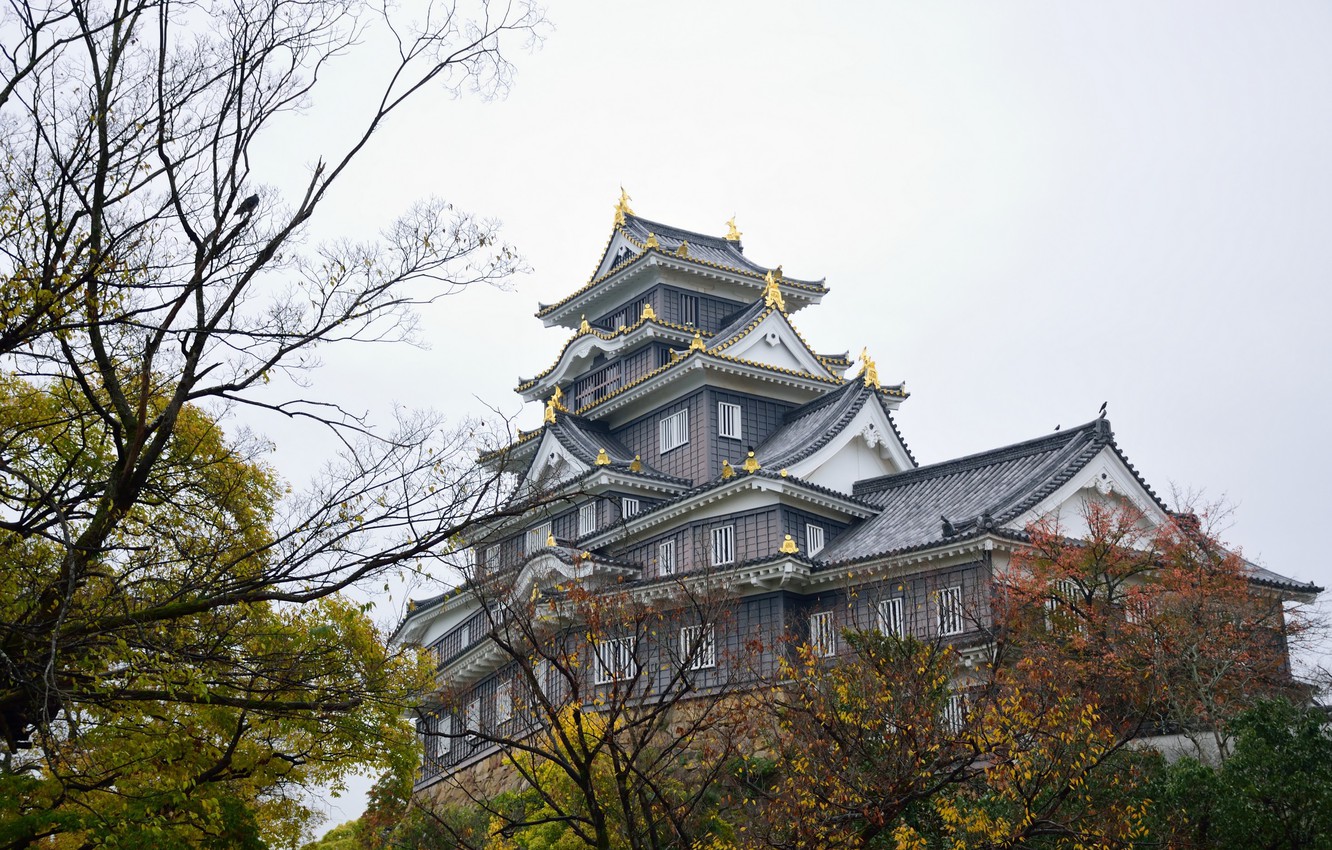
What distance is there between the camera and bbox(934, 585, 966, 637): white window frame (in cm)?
2823

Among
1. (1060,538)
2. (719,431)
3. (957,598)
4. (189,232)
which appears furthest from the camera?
(719,431)

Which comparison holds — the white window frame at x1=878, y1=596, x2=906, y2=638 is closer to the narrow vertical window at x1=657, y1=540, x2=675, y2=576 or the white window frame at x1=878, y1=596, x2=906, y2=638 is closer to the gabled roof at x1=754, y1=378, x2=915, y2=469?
the gabled roof at x1=754, y1=378, x2=915, y2=469

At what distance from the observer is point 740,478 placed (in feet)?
107

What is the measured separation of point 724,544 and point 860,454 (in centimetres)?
571

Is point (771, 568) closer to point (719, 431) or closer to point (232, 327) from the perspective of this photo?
point (719, 431)

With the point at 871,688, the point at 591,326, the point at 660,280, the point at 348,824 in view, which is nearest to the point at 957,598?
the point at 871,688

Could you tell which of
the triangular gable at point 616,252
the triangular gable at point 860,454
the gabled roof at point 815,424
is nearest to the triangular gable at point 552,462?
the gabled roof at point 815,424

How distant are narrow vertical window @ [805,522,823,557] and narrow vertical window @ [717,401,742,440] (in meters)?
5.20

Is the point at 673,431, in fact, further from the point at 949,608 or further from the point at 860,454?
the point at 949,608

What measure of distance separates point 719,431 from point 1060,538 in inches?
Answer: 533

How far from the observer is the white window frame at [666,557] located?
34.5 meters

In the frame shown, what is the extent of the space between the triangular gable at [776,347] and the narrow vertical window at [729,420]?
1.51 m

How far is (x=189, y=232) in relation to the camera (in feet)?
37.1

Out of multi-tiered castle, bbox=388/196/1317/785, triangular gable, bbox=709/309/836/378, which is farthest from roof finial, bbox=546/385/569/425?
triangular gable, bbox=709/309/836/378
